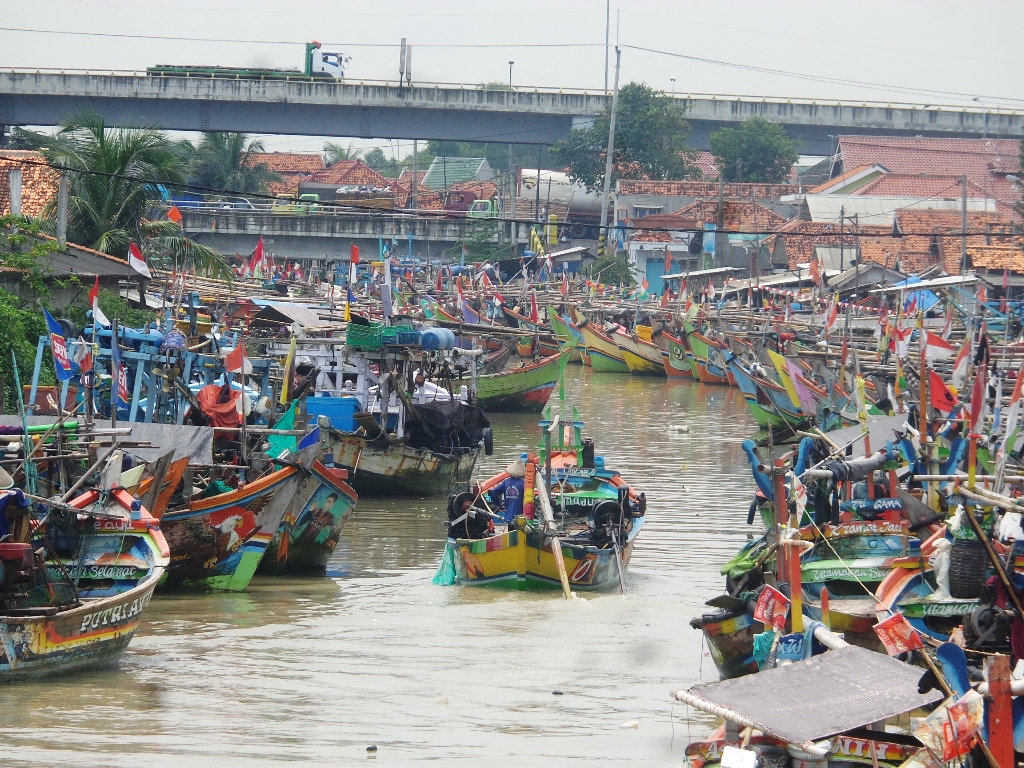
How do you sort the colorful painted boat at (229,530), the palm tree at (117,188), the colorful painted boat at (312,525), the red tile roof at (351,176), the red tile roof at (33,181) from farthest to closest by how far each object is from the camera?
the red tile roof at (351,176), the red tile roof at (33,181), the palm tree at (117,188), the colorful painted boat at (312,525), the colorful painted boat at (229,530)

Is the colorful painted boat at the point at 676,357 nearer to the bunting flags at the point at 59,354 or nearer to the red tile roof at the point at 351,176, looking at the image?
the bunting flags at the point at 59,354

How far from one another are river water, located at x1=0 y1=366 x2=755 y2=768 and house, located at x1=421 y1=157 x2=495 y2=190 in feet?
214

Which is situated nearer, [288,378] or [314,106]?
[288,378]

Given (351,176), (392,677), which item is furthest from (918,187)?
(392,677)

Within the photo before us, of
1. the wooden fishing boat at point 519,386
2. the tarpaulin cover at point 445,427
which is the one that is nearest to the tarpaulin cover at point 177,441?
the tarpaulin cover at point 445,427

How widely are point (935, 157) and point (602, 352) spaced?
76.8 feet

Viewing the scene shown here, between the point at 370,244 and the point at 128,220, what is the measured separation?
28914mm

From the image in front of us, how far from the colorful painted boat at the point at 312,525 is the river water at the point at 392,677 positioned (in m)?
0.26

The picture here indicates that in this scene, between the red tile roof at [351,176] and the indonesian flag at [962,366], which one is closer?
the indonesian flag at [962,366]

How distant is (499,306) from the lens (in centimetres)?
4325

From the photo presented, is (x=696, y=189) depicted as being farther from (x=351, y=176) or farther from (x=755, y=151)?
(x=351, y=176)

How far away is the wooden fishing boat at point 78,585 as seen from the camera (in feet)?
36.3

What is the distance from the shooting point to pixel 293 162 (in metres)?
80.3

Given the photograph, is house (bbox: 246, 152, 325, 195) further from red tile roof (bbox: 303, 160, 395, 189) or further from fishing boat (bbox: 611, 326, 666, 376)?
fishing boat (bbox: 611, 326, 666, 376)
